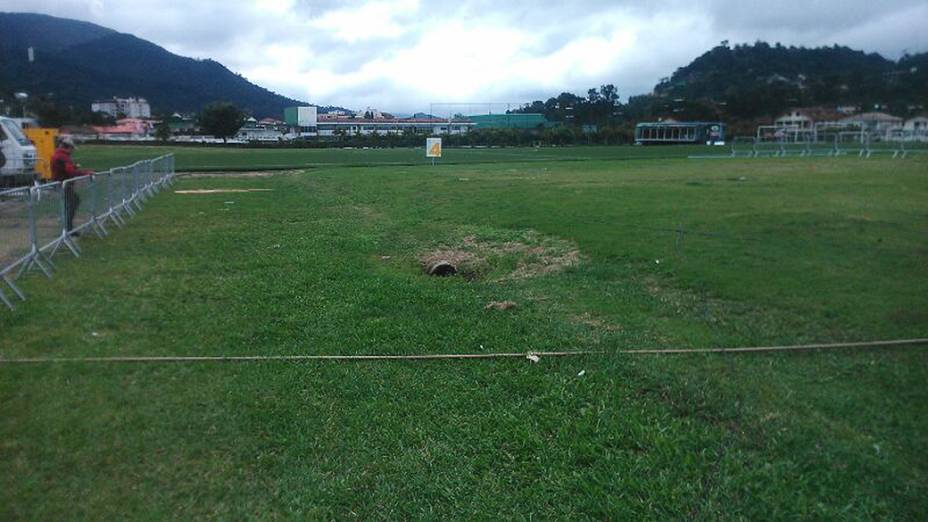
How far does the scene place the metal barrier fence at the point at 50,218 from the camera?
8812 mm

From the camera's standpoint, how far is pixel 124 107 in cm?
3328

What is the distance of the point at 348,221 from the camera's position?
15.8 metres

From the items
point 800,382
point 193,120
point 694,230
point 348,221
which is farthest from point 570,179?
point 193,120

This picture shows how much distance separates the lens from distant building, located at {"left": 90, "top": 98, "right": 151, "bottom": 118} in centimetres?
2719

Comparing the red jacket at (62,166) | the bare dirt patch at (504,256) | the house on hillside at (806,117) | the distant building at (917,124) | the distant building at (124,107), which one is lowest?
the bare dirt patch at (504,256)

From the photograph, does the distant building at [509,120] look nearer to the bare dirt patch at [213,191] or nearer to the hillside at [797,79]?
the hillside at [797,79]

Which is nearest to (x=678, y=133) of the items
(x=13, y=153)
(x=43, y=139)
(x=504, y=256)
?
(x=43, y=139)

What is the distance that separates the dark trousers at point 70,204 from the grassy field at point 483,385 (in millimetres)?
693

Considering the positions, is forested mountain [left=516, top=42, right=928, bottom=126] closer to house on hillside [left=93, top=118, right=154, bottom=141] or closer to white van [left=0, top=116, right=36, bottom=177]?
white van [left=0, top=116, right=36, bottom=177]

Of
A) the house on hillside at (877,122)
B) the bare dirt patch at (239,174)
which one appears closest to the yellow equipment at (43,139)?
the bare dirt patch at (239,174)

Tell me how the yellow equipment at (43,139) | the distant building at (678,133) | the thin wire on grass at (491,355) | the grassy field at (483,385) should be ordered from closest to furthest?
the grassy field at (483,385), the thin wire on grass at (491,355), the yellow equipment at (43,139), the distant building at (678,133)

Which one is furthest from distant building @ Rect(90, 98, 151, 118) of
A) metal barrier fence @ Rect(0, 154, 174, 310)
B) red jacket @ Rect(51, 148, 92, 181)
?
red jacket @ Rect(51, 148, 92, 181)

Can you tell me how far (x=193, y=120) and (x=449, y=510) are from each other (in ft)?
211

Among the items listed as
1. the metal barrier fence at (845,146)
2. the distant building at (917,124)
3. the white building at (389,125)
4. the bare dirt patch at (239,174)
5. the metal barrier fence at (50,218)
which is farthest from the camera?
the white building at (389,125)
